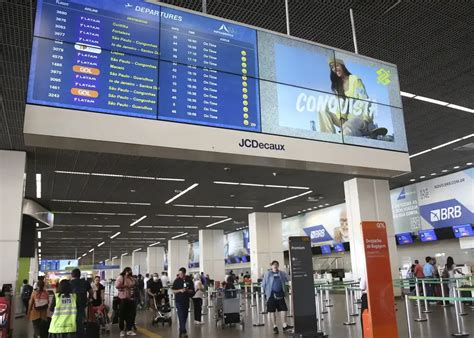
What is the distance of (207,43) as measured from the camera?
401cm

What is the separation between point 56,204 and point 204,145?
709 inches

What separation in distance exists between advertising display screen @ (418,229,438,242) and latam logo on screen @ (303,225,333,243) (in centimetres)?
606

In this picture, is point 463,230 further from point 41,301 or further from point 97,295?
point 41,301

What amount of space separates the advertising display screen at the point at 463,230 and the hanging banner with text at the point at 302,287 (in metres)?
11.7

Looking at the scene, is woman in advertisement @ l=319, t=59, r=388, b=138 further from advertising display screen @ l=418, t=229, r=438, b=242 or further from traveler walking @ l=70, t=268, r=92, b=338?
advertising display screen @ l=418, t=229, r=438, b=242

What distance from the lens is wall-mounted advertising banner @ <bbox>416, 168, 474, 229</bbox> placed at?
58.2 ft

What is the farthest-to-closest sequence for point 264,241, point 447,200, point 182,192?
point 264,241 → point 447,200 → point 182,192

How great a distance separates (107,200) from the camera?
61.8 ft

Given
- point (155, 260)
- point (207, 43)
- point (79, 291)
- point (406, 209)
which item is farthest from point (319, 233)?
point (155, 260)

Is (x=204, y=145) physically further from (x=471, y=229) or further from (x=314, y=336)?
(x=471, y=229)

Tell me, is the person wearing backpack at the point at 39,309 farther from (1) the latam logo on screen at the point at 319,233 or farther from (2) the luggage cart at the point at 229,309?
(1) the latam logo on screen at the point at 319,233

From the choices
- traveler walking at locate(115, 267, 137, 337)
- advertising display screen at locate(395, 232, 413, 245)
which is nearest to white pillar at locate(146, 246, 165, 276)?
advertising display screen at locate(395, 232, 413, 245)

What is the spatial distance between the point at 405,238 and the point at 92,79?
19.4 metres

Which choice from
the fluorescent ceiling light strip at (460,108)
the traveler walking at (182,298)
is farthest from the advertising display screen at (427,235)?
the traveler walking at (182,298)
